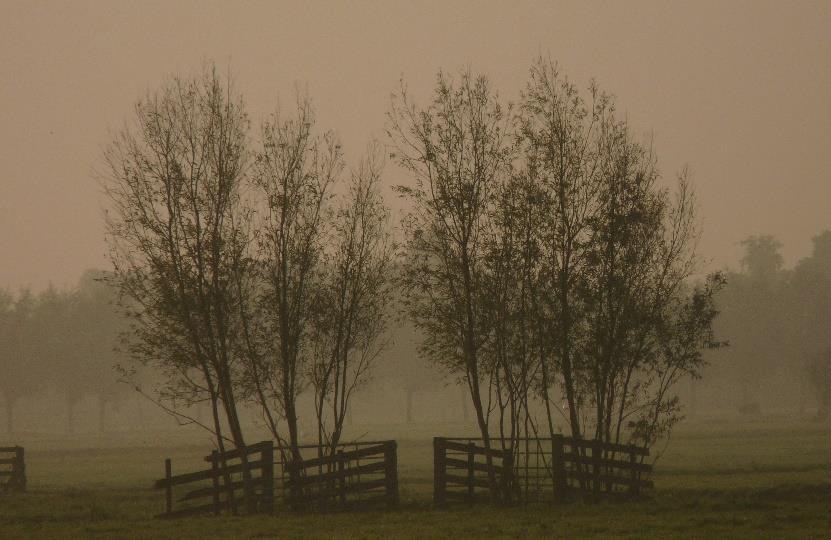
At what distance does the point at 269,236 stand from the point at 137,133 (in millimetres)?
4991

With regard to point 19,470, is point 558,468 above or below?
above

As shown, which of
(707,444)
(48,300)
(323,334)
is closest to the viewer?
(323,334)

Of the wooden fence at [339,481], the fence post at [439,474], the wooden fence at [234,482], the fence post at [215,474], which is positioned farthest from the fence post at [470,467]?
the fence post at [215,474]

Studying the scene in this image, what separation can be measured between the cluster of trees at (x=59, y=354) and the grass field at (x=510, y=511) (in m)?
55.5

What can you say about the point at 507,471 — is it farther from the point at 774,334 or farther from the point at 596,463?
the point at 774,334

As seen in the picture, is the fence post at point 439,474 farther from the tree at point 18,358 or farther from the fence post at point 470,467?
the tree at point 18,358

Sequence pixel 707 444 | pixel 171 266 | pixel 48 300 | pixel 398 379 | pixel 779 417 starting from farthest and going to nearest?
1. pixel 398 379
2. pixel 48 300
3. pixel 779 417
4. pixel 707 444
5. pixel 171 266

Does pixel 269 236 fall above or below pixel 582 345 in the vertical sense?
above

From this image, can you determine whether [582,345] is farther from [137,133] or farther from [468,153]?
[137,133]

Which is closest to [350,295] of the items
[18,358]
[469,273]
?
[469,273]

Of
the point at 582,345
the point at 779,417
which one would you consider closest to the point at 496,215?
the point at 582,345

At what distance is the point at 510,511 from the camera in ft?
93.1

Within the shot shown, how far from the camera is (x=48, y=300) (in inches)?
4914

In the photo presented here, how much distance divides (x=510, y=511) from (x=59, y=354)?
9437cm
